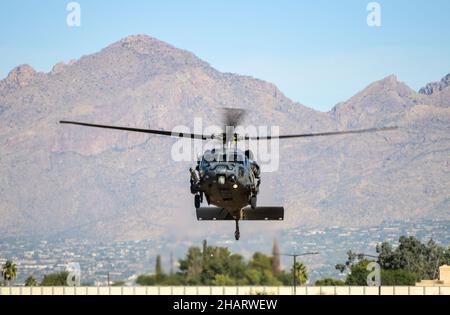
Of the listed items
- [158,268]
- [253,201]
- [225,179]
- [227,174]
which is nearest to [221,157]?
[227,174]

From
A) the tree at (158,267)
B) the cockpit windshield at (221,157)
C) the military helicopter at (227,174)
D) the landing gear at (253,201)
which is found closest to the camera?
the military helicopter at (227,174)

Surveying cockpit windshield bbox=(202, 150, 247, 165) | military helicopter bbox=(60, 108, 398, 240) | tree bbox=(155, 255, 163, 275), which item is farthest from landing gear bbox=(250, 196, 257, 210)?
tree bbox=(155, 255, 163, 275)

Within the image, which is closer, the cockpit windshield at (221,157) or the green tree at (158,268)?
the cockpit windshield at (221,157)

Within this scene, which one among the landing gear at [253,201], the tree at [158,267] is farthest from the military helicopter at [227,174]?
the tree at [158,267]

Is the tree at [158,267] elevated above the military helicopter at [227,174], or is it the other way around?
the military helicopter at [227,174]

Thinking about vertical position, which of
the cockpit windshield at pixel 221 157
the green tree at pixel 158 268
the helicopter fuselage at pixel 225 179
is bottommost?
the green tree at pixel 158 268

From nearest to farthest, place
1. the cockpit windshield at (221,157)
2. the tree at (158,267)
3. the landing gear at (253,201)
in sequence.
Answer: the cockpit windshield at (221,157) → the landing gear at (253,201) → the tree at (158,267)

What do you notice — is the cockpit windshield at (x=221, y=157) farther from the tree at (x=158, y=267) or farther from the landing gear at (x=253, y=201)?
the tree at (x=158, y=267)

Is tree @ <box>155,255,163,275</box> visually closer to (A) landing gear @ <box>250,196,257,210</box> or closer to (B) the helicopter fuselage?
(A) landing gear @ <box>250,196,257,210</box>
